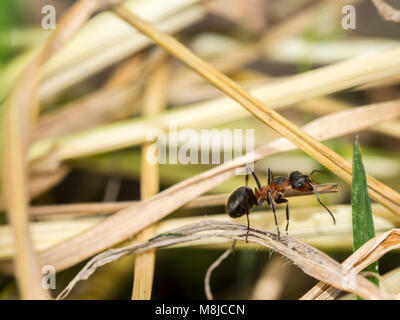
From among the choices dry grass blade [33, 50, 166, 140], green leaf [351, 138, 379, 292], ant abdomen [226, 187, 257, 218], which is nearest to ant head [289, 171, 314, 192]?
ant abdomen [226, 187, 257, 218]

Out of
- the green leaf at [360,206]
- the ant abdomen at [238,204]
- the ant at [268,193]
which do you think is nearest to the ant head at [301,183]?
the ant at [268,193]

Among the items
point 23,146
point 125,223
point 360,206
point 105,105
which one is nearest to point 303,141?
point 360,206

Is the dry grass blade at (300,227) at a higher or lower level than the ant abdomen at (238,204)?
lower

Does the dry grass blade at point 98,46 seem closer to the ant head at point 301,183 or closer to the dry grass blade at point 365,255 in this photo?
the ant head at point 301,183

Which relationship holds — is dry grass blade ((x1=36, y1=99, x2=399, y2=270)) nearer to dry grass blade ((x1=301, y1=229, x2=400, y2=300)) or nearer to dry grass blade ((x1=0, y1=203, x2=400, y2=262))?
dry grass blade ((x1=0, y1=203, x2=400, y2=262))

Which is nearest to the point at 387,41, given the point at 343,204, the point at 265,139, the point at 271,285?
the point at 265,139

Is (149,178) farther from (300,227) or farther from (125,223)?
(300,227)
